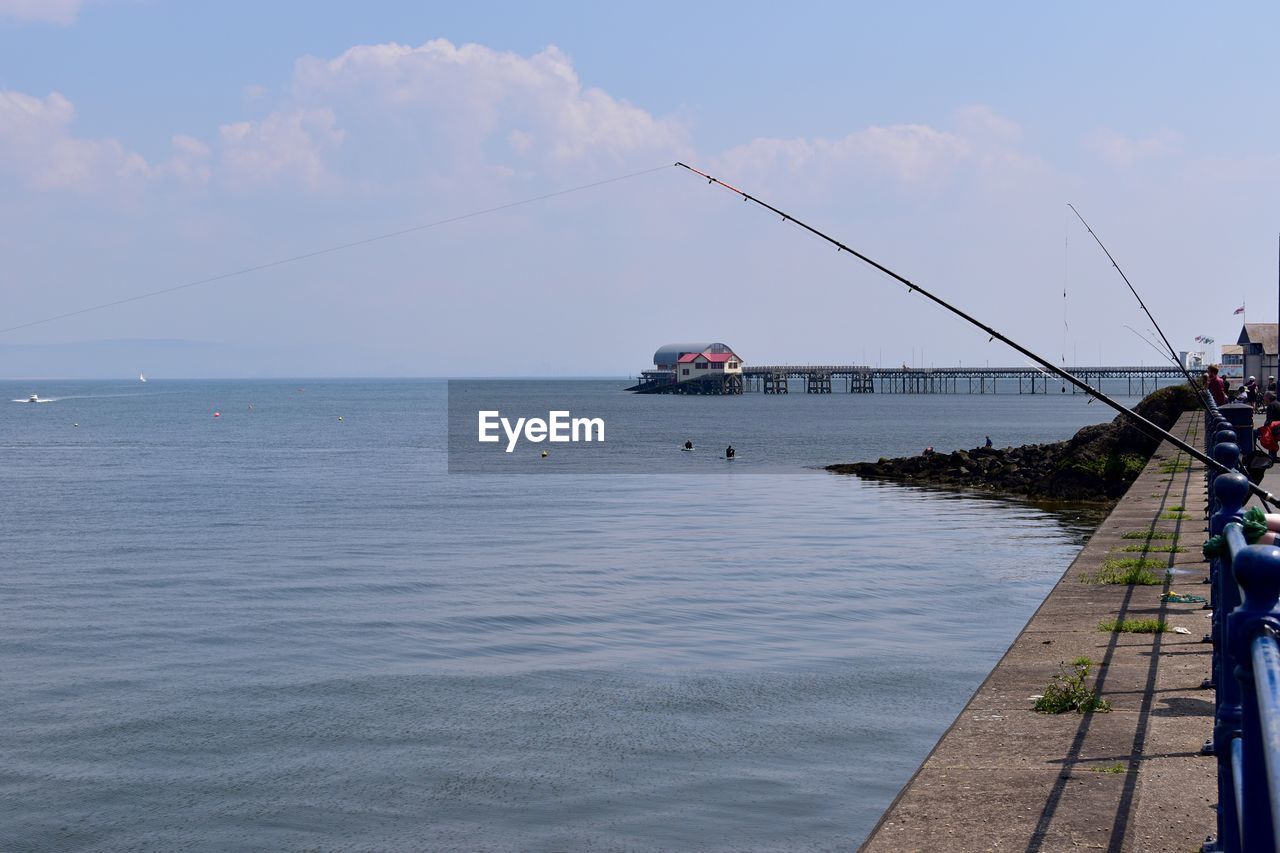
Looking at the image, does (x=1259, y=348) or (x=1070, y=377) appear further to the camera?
(x=1259, y=348)

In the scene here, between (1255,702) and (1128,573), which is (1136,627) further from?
(1255,702)

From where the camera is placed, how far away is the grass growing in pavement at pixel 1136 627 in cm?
1078

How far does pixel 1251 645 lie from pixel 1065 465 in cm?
4326

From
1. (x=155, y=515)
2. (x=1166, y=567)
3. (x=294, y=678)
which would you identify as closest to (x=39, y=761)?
(x=294, y=678)

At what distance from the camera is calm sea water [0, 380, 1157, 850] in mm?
11477

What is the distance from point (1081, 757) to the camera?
760cm

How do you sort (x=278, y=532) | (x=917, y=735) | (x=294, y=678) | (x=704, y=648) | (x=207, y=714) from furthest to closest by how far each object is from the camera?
(x=278, y=532)
(x=704, y=648)
(x=294, y=678)
(x=207, y=714)
(x=917, y=735)

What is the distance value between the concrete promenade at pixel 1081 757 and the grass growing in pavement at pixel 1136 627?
0.28ft

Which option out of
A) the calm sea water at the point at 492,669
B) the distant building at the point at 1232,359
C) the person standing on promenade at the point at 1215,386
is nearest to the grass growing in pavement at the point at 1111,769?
the calm sea water at the point at 492,669

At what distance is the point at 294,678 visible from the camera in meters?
16.7

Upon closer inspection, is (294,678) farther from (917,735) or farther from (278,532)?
(278,532)

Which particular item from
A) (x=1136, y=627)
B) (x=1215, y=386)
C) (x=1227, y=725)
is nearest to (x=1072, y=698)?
(x=1136, y=627)

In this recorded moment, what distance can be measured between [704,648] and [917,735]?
5.16 meters

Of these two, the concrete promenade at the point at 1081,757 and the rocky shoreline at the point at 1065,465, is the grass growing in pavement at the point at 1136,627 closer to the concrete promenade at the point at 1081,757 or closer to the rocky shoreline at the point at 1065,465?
the concrete promenade at the point at 1081,757
